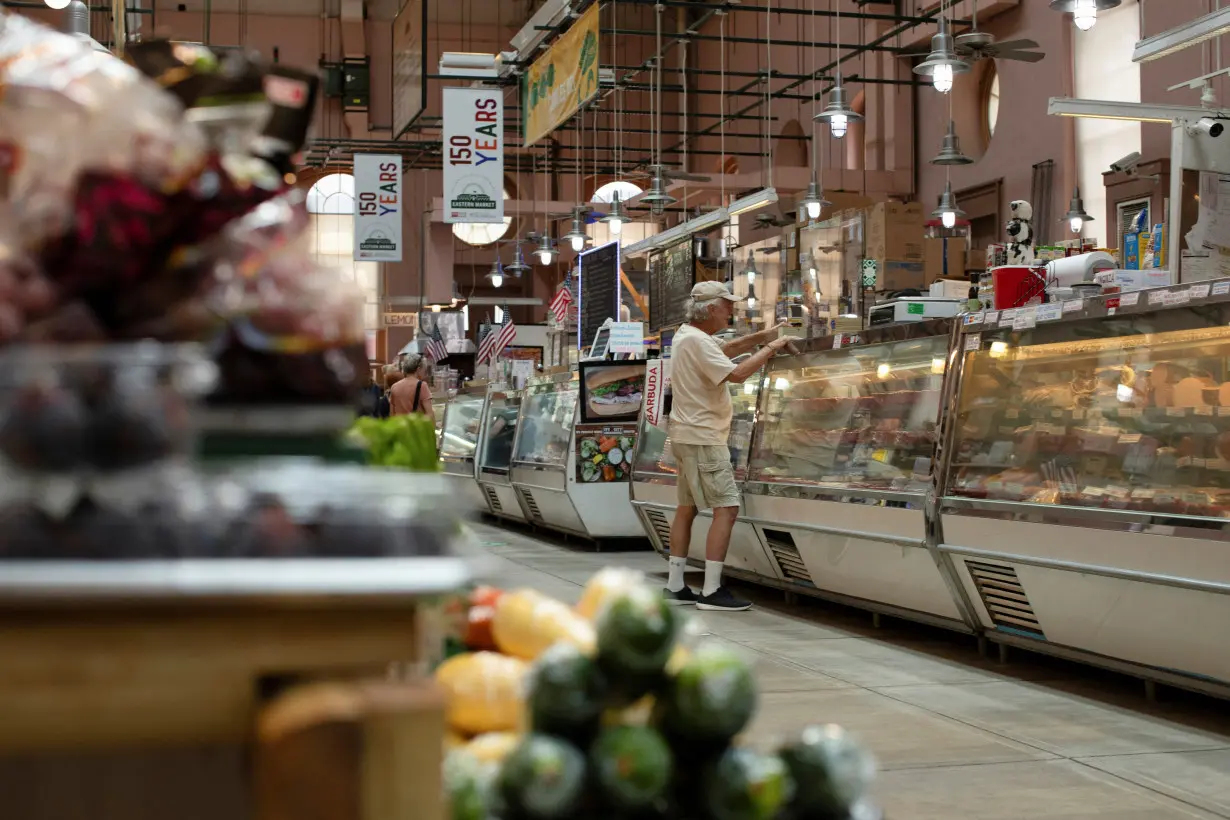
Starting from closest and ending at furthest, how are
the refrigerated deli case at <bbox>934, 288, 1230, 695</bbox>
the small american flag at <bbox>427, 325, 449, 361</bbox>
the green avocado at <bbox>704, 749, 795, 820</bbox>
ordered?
the green avocado at <bbox>704, 749, 795, 820</bbox> → the refrigerated deli case at <bbox>934, 288, 1230, 695</bbox> → the small american flag at <bbox>427, 325, 449, 361</bbox>

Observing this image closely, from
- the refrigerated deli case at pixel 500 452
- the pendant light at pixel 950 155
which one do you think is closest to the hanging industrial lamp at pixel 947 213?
the pendant light at pixel 950 155

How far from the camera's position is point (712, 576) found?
6.94 meters

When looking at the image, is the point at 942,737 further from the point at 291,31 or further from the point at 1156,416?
the point at 291,31

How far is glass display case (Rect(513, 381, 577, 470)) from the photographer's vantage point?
10.5 meters

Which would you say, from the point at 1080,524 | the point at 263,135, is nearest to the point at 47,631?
the point at 263,135

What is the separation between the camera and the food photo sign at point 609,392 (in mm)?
10234

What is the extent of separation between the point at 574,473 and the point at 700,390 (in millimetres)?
3368

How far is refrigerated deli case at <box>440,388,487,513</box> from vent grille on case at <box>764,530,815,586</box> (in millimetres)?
6472

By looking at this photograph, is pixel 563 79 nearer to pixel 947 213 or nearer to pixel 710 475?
pixel 710 475

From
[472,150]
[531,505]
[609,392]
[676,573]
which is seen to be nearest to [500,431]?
[531,505]

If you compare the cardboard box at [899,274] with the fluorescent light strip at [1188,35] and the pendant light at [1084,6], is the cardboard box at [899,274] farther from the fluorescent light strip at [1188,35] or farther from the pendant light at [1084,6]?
the fluorescent light strip at [1188,35]

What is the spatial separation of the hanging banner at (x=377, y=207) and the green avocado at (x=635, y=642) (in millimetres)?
14444

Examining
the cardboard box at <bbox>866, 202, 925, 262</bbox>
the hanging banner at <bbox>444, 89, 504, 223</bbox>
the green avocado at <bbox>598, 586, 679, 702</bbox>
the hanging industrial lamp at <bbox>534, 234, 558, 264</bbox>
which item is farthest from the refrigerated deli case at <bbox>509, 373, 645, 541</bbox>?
the hanging industrial lamp at <bbox>534, 234, 558, 264</bbox>

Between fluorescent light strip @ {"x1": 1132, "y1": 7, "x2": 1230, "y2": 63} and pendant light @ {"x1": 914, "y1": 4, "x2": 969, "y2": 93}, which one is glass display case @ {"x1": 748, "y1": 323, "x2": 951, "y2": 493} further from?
pendant light @ {"x1": 914, "y1": 4, "x2": 969, "y2": 93}
